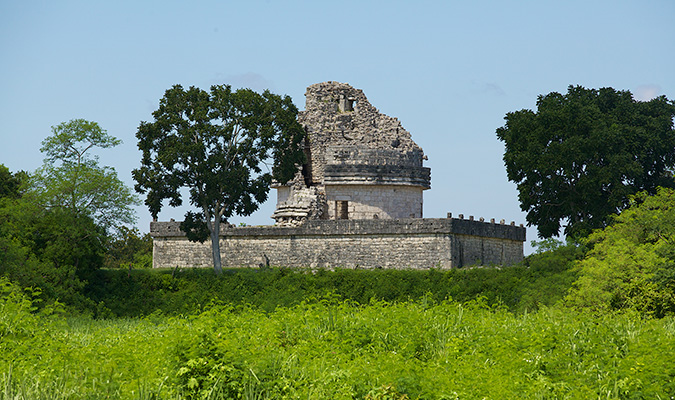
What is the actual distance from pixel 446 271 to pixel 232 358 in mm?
16421

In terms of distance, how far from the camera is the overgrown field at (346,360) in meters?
10.5

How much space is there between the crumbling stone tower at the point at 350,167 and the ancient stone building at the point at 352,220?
0.04 metres

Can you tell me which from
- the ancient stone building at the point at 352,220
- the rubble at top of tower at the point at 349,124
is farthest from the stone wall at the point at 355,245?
the rubble at top of tower at the point at 349,124

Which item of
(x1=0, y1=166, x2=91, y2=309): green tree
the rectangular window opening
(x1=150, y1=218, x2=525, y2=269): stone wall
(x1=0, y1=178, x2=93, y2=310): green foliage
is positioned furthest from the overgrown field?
the rectangular window opening

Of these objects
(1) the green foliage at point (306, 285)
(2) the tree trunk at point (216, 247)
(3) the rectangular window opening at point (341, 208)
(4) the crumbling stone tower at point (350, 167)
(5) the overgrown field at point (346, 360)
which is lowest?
(5) the overgrown field at point (346, 360)

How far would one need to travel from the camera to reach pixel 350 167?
105ft

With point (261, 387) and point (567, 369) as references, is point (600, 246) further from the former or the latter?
point (261, 387)

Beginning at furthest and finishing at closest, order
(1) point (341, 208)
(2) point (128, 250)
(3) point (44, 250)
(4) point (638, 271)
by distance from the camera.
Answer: (2) point (128, 250) → (1) point (341, 208) → (3) point (44, 250) → (4) point (638, 271)

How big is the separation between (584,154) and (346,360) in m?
18.1

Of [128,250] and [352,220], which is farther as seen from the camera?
[128,250]

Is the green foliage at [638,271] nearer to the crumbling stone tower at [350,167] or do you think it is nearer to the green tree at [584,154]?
the green tree at [584,154]

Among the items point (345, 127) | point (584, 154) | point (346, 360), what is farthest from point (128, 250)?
point (346, 360)

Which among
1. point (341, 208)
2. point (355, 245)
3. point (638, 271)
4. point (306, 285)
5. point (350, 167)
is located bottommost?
point (306, 285)

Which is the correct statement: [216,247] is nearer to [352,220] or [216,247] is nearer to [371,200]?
[352,220]
